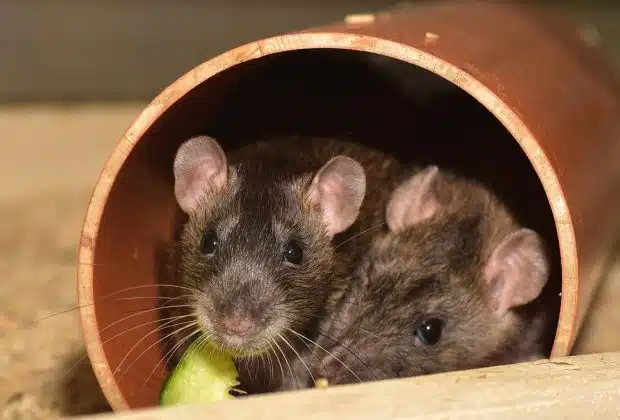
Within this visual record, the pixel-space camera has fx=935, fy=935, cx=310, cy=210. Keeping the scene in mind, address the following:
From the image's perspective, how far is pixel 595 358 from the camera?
233 centimetres

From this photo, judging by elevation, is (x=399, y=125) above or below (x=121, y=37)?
below

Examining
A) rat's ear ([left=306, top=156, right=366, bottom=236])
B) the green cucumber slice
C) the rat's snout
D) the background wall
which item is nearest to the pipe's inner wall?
the green cucumber slice

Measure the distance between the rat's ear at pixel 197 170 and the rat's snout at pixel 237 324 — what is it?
51 centimetres

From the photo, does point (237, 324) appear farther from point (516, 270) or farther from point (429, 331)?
point (516, 270)

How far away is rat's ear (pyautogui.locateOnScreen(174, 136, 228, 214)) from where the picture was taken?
2.81 m

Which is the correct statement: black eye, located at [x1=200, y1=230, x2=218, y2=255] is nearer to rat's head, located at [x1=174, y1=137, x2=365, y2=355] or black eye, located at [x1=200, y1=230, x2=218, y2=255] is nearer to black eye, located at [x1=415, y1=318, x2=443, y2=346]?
rat's head, located at [x1=174, y1=137, x2=365, y2=355]

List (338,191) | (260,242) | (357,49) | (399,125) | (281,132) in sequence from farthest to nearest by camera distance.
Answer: (399,125)
(281,132)
(338,191)
(260,242)
(357,49)

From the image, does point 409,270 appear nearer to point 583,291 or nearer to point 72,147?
point 583,291

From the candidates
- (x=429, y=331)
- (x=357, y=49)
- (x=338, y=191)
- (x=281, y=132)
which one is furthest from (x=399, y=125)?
(x=357, y=49)

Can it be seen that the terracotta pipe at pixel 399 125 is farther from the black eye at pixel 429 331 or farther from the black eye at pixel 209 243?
the black eye at pixel 429 331

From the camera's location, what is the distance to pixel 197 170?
2.89 m

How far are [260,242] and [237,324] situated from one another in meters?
0.26

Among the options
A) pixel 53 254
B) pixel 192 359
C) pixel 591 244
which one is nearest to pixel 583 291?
pixel 591 244

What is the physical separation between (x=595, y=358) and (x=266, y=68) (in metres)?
1.76
